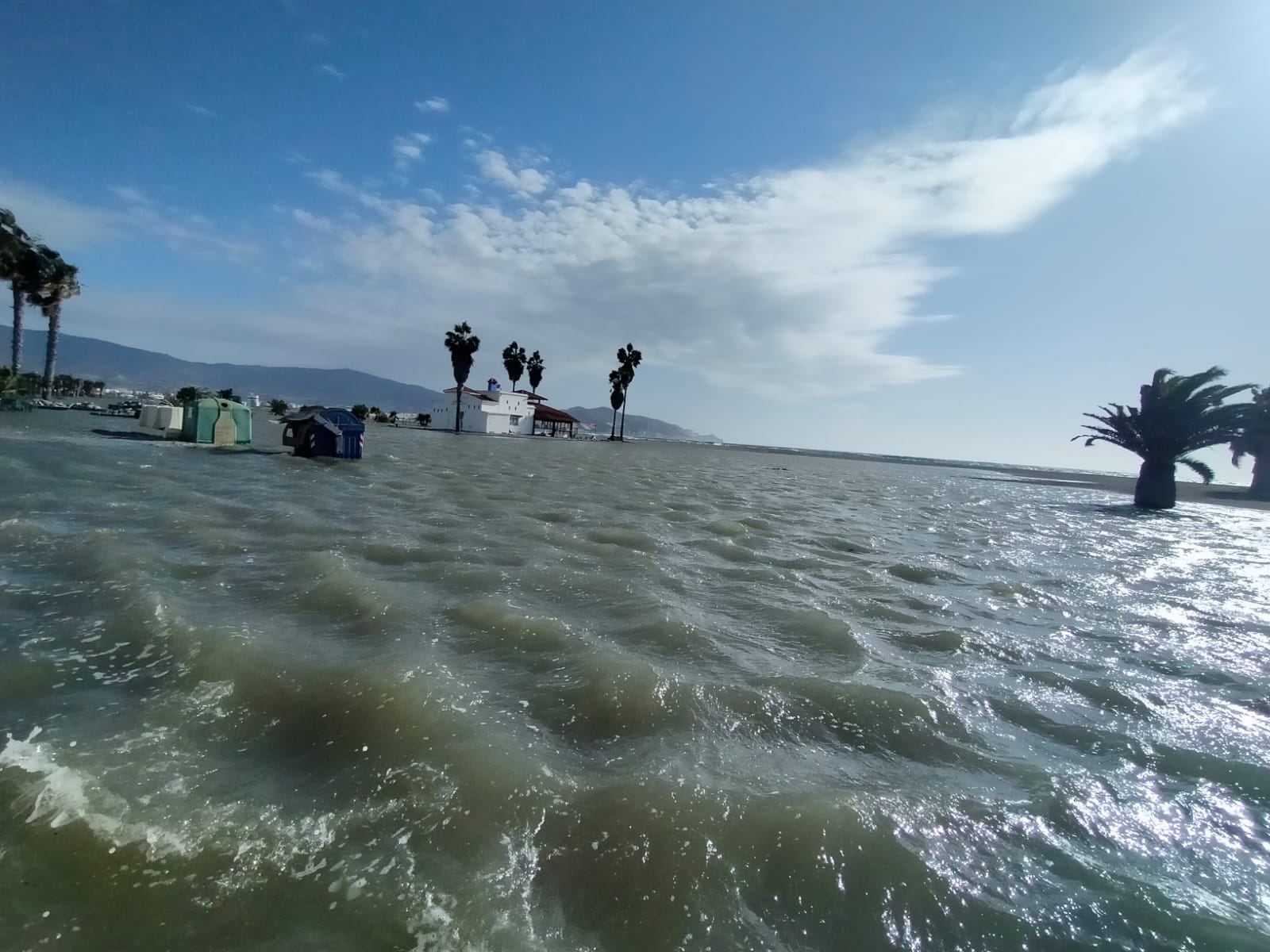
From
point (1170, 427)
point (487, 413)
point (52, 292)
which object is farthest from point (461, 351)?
point (1170, 427)

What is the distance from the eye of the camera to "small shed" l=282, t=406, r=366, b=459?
25078 millimetres

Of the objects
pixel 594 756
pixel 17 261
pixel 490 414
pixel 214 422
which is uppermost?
pixel 17 261

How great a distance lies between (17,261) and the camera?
141 feet

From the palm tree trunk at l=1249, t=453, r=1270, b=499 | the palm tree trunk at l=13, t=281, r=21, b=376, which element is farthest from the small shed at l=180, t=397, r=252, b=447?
the palm tree trunk at l=1249, t=453, r=1270, b=499

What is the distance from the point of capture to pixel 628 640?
18.9 ft

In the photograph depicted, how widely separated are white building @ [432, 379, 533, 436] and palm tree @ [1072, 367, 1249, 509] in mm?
61598

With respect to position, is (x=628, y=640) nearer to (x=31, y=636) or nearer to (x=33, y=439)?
(x=31, y=636)

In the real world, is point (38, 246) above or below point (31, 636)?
above

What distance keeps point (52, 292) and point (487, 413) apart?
39.0m

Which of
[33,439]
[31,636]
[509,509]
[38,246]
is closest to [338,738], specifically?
[31,636]

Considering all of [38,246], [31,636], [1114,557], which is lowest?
[31,636]

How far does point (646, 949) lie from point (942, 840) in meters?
1.73

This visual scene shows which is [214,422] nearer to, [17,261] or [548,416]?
[17,261]

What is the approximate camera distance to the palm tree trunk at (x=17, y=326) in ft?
149
